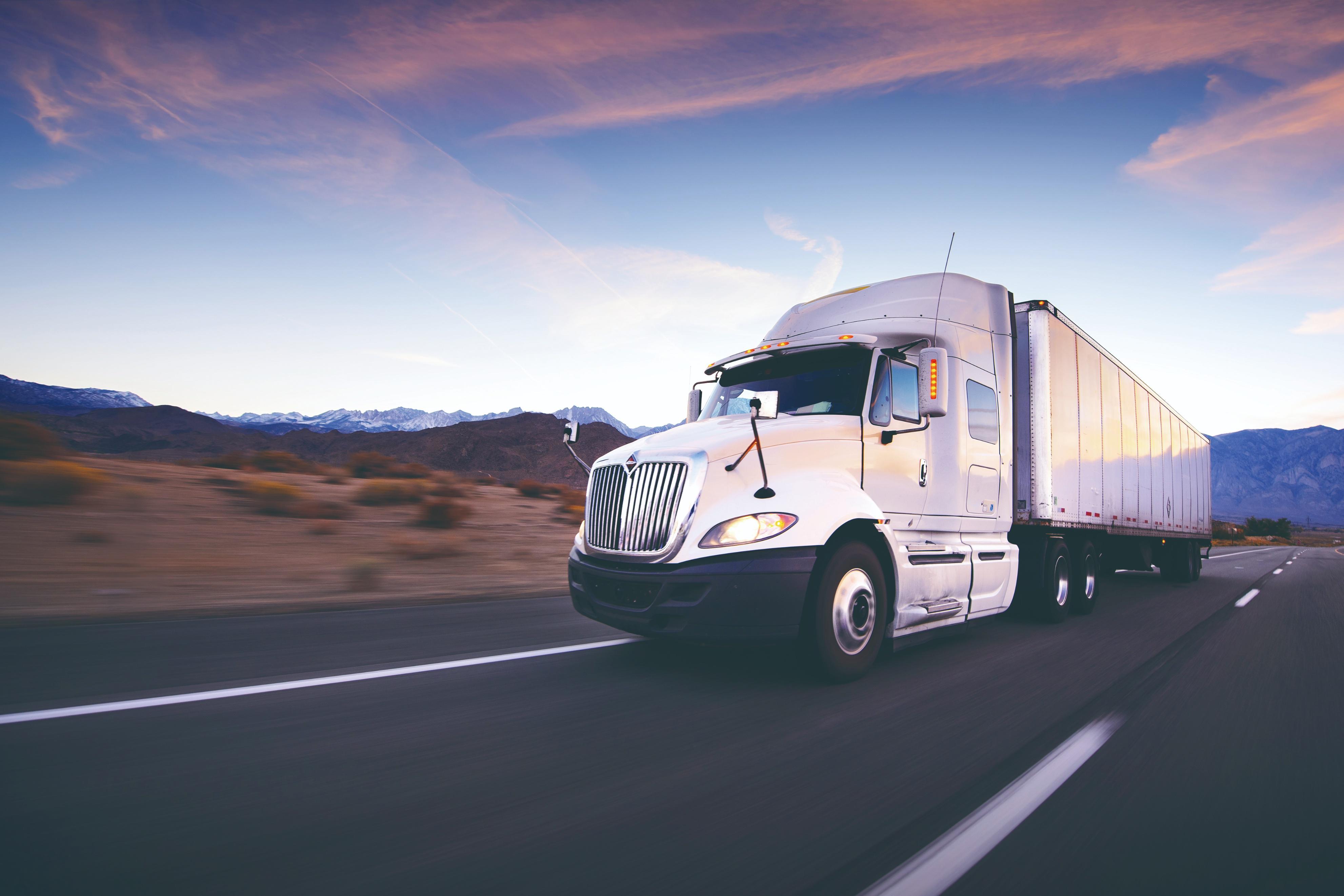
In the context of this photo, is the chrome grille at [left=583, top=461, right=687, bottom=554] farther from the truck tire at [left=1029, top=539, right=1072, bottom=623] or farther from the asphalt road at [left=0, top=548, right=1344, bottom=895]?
the truck tire at [left=1029, top=539, right=1072, bottom=623]

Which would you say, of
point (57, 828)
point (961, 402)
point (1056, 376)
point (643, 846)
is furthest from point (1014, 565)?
point (57, 828)

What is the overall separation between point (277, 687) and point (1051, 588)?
25.6ft

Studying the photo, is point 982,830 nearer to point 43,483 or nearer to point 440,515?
point 43,483

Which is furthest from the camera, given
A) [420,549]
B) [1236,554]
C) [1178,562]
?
[1236,554]

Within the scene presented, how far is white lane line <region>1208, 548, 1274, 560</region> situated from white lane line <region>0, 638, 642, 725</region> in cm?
2714

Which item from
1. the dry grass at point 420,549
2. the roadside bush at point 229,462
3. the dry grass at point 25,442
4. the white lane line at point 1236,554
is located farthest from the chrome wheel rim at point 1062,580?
the white lane line at point 1236,554

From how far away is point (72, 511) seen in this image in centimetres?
1099

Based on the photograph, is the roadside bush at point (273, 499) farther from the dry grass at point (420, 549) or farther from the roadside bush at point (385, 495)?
the roadside bush at point (385, 495)

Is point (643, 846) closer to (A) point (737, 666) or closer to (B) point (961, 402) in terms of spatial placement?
(A) point (737, 666)

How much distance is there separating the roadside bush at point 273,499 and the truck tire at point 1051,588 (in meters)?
13.0

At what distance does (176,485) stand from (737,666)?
547 inches

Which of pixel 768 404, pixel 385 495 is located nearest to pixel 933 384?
pixel 768 404

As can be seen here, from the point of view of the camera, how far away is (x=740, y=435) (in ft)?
16.6

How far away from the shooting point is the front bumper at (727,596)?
4.50 m
